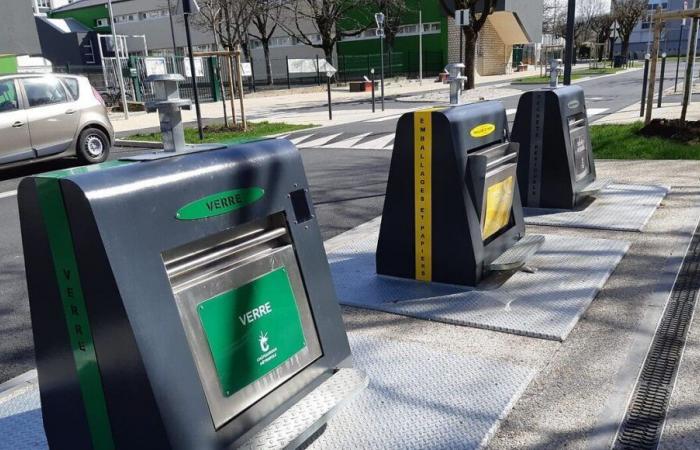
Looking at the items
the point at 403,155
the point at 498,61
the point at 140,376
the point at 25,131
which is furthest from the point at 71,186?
the point at 498,61

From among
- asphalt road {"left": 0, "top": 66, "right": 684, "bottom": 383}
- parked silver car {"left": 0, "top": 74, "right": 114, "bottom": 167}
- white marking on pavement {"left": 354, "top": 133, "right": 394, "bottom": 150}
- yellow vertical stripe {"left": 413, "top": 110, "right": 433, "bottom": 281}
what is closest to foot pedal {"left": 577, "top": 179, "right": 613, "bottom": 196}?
asphalt road {"left": 0, "top": 66, "right": 684, "bottom": 383}

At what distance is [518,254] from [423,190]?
3.10 feet

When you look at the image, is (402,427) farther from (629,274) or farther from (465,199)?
(629,274)

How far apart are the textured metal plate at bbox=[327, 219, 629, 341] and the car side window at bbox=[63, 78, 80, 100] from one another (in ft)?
25.5

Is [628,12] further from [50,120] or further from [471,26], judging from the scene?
[50,120]

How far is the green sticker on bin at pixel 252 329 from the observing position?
2244 mm

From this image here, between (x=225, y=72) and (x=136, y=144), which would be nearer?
(x=136, y=144)

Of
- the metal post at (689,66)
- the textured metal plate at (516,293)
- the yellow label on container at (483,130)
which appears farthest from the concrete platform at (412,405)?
the metal post at (689,66)

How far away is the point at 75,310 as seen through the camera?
2.00m

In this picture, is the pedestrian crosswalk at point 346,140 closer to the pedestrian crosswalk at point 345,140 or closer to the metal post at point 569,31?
the pedestrian crosswalk at point 345,140

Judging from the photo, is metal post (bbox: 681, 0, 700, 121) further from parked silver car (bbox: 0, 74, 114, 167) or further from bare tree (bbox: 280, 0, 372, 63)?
bare tree (bbox: 280, 0, 372, 63)

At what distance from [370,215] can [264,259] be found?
4156 mm

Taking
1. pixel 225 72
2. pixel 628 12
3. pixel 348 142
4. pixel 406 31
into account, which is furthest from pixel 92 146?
pixel 628 12

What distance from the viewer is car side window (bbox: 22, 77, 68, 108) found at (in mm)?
9906
